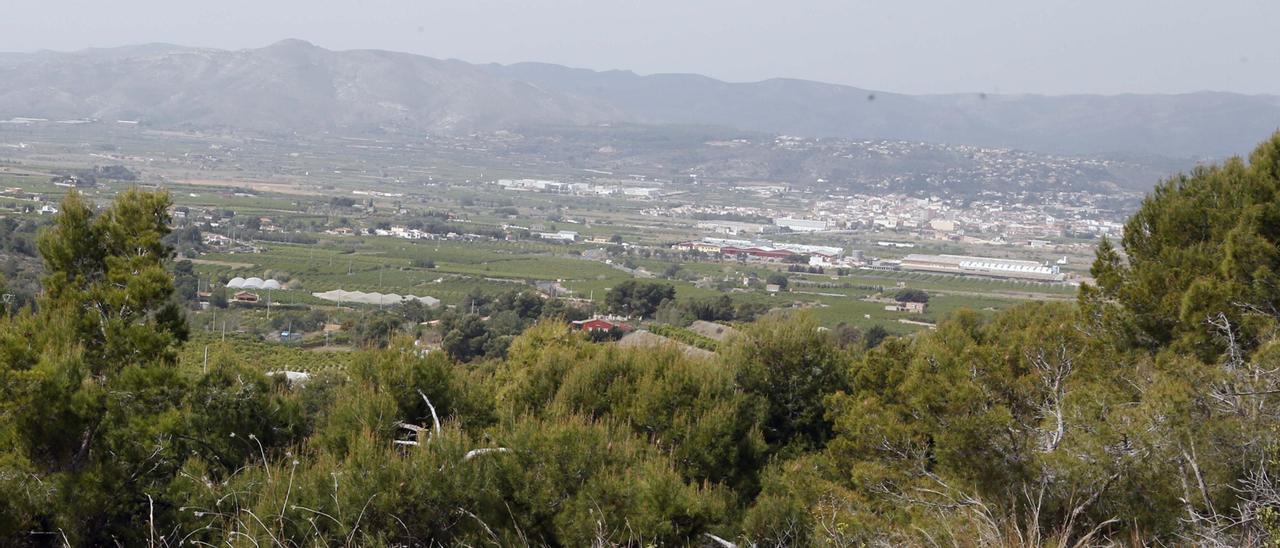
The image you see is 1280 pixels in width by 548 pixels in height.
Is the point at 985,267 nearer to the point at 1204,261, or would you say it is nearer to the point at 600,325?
the point at 600,325

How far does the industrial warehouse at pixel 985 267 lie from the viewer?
47281 millimetres

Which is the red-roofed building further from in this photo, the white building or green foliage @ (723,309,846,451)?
the white building

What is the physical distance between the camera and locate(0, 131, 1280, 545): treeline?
18.4 feet

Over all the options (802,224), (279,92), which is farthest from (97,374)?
(279,92)

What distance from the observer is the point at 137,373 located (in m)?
7.21

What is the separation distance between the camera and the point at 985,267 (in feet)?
164

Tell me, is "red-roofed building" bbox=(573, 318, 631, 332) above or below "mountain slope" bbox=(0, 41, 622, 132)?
below

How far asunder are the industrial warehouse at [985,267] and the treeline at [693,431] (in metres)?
38.5

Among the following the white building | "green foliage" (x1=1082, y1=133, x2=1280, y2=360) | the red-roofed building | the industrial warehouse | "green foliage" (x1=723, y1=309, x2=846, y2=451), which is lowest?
the white building

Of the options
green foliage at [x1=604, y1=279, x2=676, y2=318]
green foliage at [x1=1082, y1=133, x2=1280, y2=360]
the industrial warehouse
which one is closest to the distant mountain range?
the industrial warehouse

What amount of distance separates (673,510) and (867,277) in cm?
4239

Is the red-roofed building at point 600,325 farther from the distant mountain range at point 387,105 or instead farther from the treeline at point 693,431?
the distant mountain range at point 387,105

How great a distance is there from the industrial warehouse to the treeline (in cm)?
3846

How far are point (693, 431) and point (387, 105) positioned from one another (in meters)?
153
